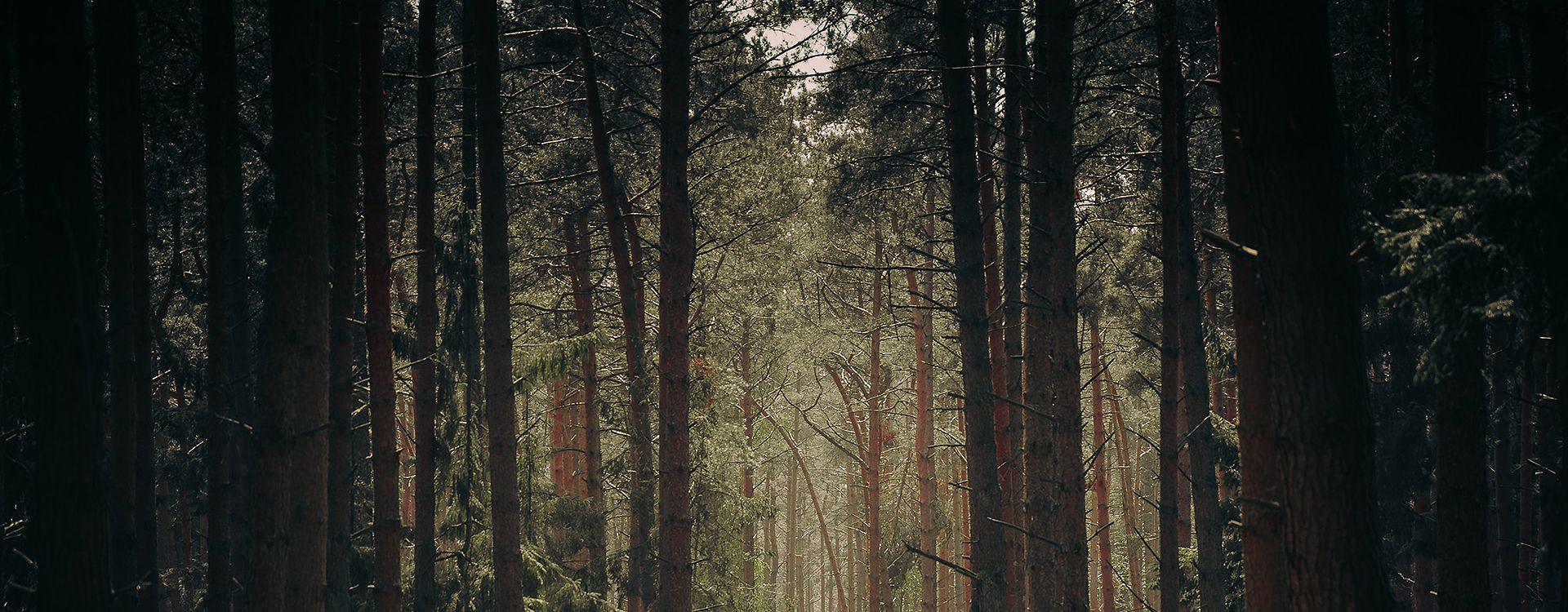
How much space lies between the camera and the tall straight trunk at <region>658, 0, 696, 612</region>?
36.9 feet

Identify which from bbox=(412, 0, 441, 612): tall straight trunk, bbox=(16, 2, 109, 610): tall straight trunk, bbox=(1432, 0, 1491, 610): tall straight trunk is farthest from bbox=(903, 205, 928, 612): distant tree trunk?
bbox=(16, 2, 109, 610): tall straight trunk

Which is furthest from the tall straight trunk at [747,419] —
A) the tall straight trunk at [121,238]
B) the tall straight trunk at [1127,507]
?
the tall straight trunk at [121,238]

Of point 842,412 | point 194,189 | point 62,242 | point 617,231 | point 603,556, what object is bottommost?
point 603,556

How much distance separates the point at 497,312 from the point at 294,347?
10.1 feet

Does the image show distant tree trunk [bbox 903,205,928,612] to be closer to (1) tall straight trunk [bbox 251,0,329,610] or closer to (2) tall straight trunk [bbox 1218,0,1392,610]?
(1) tall straight trunk [bbox 251,0,329,610]

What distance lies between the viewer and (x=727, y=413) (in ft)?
50.7

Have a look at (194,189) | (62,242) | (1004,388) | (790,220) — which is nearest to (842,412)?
(790,220)

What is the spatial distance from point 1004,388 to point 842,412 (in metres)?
12.3

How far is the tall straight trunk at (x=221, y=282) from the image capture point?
1010 centimetres

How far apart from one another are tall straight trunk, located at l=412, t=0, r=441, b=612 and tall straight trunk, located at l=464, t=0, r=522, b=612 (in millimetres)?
818

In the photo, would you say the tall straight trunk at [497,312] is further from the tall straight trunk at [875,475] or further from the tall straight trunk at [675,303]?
the tall straight trunk at [875,475]

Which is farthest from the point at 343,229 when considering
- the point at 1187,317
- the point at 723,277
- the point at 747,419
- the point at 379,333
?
the point at 747,419

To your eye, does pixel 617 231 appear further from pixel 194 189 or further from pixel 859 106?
pixel 194 189

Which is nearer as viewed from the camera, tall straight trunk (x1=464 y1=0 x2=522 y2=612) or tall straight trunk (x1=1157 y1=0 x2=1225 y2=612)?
tall straight trunk (x1=464 y1=0 x2=522 y2=612)
